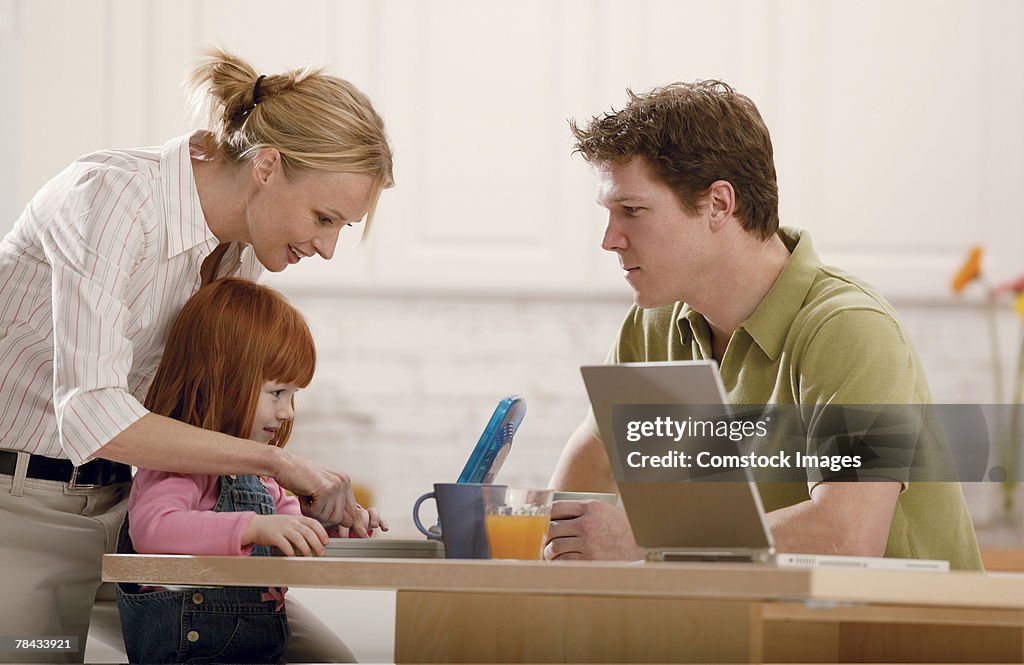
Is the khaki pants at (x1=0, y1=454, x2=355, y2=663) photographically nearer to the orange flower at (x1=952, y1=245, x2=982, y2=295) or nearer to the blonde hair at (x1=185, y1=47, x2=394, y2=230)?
the blonde hair at (x1=185, y1=47, x2=394, y2=230)

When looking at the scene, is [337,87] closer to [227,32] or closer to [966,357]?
[227,32]

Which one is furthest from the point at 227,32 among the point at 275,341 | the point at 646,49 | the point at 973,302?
the point at 973,302

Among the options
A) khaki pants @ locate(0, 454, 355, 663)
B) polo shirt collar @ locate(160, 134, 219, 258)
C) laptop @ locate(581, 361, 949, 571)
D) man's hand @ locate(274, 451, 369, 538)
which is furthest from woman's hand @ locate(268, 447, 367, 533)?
laptop @ locate(581, 361, 949, 571)

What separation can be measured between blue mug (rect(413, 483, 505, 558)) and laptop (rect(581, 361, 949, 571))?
0.20 m

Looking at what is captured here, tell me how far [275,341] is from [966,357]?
2.29m

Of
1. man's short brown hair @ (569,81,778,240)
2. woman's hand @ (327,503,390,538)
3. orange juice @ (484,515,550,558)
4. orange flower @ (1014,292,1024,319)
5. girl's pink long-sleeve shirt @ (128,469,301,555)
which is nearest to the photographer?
orange juice @ (484,515,550,558)

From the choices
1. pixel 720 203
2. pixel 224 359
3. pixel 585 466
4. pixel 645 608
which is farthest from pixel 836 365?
pixel 224 359

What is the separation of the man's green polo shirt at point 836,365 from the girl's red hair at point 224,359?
66 cm

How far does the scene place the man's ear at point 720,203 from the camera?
5.97ft

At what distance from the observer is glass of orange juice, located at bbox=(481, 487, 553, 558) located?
4.08ft

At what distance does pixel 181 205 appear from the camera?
160 cm

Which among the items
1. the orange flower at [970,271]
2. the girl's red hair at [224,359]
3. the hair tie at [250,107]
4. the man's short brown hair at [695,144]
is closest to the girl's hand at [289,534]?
the girl's red hair at [224,359]

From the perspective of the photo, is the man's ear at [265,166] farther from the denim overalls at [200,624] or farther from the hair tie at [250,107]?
the denim overalls at [200,624]

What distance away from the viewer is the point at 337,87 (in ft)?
5.61
